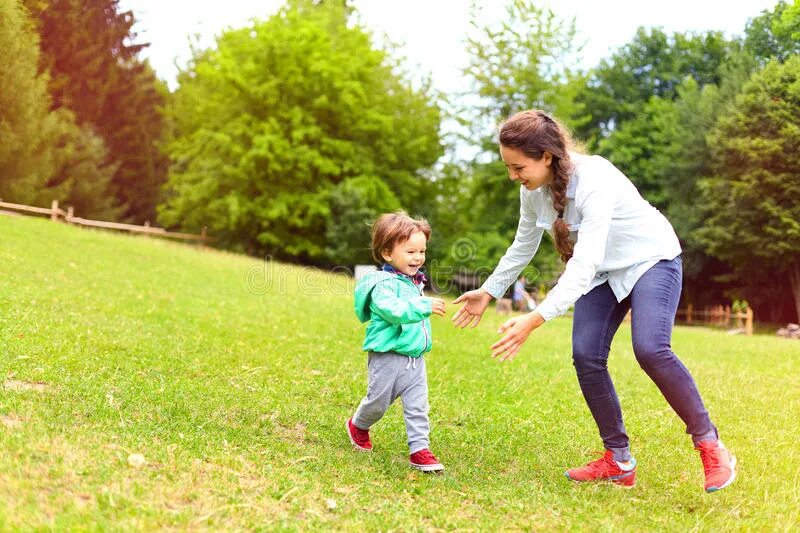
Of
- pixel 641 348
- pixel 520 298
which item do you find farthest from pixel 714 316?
pixel 641 348

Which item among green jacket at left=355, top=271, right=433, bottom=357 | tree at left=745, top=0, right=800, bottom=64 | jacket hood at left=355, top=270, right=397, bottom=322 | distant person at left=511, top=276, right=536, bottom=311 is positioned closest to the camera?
green jacket at left=355, top=271, right=433, bottom=357

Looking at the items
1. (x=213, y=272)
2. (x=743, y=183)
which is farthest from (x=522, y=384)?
(x=743, y=183)

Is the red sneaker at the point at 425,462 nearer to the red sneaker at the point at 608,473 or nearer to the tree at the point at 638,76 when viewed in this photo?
the red sneaker at the point at 608,473

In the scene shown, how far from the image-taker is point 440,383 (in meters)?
8.73

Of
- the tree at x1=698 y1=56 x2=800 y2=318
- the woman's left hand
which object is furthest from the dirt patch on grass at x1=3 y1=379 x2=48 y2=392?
the tree at x1=698 y1=56 x2=800 y2=318

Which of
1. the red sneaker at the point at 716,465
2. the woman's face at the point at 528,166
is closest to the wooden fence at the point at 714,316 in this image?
the red sneaker at the point at 716,465

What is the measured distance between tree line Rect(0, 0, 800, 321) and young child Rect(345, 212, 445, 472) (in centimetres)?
2482

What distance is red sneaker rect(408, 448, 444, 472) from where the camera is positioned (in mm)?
4852

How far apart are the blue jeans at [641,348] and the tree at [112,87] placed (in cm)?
1918

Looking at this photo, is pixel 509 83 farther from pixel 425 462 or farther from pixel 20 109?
pixel 425 462

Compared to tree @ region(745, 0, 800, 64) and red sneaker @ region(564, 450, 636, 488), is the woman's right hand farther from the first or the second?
tree @ region(745, 0, 800, 64)

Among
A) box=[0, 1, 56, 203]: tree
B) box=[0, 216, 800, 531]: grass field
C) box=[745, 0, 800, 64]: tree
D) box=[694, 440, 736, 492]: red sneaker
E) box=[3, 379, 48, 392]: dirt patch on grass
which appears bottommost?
box=[3, 379, 48, 392]: dirt patch on grass

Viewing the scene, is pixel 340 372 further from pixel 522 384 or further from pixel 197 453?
pixel 197 453

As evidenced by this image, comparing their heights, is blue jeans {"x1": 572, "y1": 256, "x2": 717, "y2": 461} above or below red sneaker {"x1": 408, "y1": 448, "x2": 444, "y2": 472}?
above
